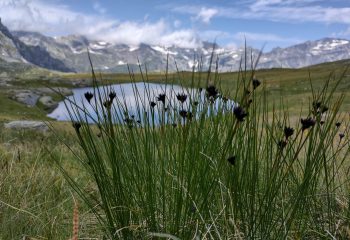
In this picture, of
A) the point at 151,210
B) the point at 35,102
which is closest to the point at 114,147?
the point at 151,210

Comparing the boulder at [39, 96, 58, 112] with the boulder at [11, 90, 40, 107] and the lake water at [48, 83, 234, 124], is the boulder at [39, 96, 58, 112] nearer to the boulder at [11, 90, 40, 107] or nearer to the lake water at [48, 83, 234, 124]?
the boulder at [11, 90, 40, 107]

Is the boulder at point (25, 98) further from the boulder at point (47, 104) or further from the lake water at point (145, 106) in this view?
the lake water at point (145, 106)

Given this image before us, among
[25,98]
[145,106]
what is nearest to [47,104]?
[25,98]

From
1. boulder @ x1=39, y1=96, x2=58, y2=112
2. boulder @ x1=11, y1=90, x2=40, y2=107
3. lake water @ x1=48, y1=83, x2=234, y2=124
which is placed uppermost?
lake water @ x1=48, y1=83, x2=234, y2=124

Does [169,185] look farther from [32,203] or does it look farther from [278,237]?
[32,203]

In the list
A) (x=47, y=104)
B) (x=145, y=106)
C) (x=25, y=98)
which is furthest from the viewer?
(x=47, y=104)

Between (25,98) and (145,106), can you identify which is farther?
(25,98)

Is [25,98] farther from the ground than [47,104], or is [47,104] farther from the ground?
[25,98]

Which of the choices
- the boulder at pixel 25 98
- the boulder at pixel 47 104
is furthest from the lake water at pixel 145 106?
the boulder at pixel 47 104

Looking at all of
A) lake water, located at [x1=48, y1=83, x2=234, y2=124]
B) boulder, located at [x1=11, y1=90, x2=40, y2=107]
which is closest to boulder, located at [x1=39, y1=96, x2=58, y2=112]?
boulder, located at [x1=11, y1=90, x2=40, y2=107]

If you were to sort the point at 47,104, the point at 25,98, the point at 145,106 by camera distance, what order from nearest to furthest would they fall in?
the point at 145,106 < the point at 25,98 < the point at 47,104

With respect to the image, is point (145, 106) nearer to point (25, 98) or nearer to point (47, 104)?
point (47, 104)

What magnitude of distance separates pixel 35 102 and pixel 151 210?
282ft

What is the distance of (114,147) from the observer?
8.46 ft
